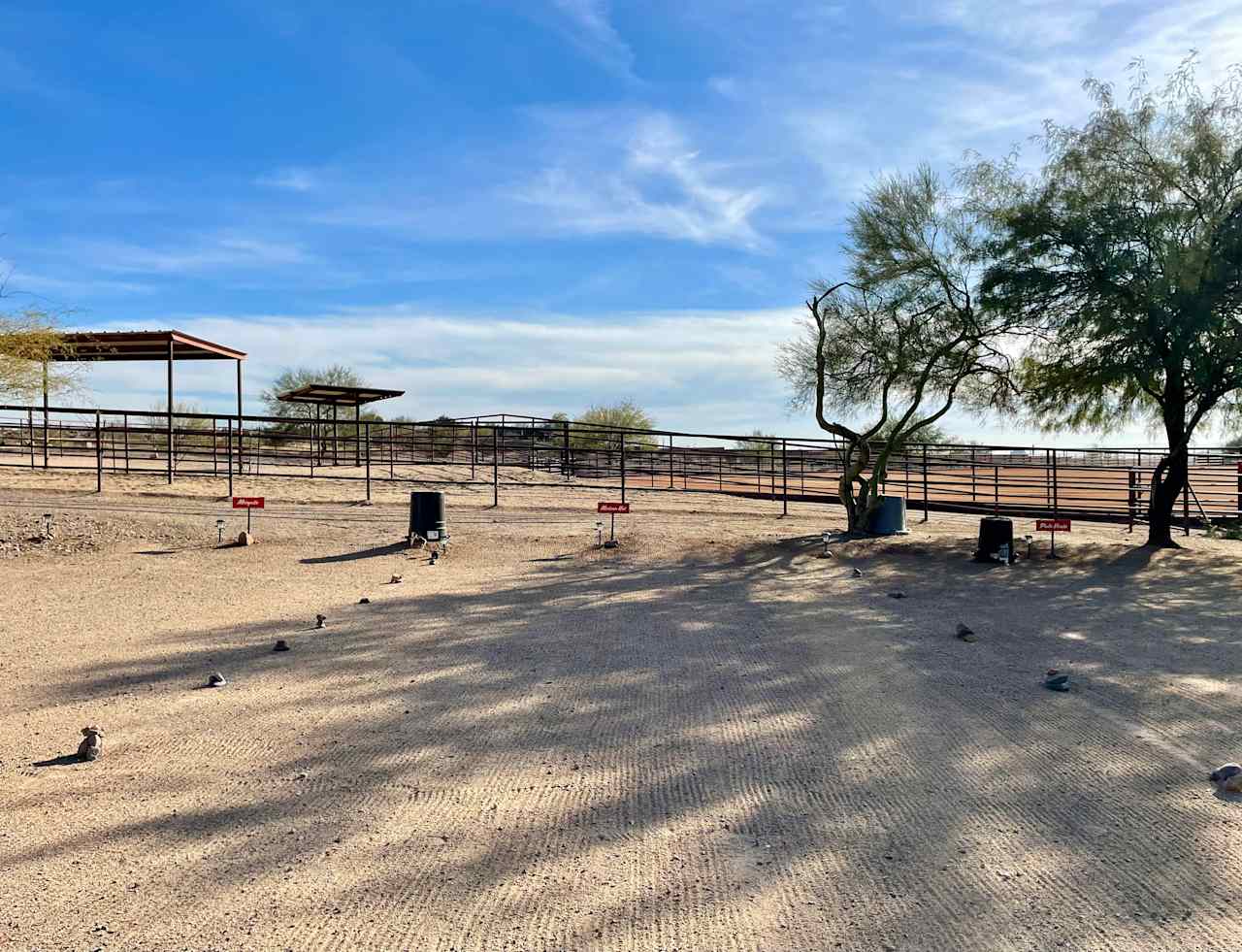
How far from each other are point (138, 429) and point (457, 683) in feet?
42.3

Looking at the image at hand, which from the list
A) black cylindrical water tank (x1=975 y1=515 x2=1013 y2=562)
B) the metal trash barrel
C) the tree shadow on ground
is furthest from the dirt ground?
the metal trash barrel

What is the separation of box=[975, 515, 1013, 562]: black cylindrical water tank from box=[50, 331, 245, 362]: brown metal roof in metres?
18.9

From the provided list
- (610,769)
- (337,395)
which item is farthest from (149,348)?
(610,769)

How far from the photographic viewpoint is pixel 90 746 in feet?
16.2

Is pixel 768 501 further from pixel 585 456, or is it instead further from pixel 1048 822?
pixel 1048 822

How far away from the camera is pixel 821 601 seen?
10.2 m

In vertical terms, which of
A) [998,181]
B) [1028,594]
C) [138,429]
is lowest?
[1028,594]

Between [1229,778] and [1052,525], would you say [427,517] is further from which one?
[1229,778]

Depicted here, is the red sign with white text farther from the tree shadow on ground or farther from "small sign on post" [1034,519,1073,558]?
the tree shadow on ground

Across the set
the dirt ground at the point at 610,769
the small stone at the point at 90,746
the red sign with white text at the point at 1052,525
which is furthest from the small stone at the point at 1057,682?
the red sign with white text at the point at 1052,525

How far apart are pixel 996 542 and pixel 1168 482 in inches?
163

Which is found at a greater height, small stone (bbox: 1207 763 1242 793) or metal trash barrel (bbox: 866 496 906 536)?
metal trash barrel (bbox: 866 496 906 536)

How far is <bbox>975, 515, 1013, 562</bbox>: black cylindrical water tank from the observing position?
43.0ft

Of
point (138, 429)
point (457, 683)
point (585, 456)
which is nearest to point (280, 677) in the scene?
point (457, 683)
